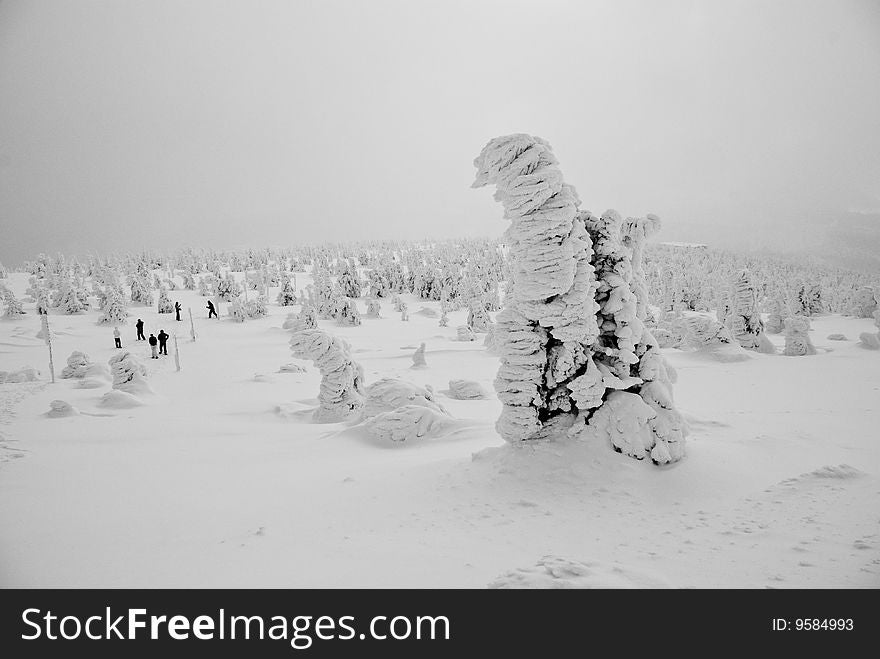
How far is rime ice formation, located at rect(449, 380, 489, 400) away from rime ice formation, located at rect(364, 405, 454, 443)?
5.97 m

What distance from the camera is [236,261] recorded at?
68.6 metres

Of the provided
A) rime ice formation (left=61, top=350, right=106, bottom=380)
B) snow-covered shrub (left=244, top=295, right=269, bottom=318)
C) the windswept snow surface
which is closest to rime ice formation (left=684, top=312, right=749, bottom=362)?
the windswept snow surface

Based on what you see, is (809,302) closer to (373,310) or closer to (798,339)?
(798,339)

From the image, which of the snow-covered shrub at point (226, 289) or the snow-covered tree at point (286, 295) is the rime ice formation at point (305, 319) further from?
the snow-covered shrub at point (226, 289)

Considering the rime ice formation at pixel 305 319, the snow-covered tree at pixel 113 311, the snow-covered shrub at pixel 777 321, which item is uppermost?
the snow-covered tree at pixel 113 311

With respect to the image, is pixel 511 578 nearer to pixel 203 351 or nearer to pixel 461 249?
pixel 203 351

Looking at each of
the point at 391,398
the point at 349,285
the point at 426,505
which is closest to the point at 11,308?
the point at 349,285

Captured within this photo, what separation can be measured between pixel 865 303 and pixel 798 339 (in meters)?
27.5

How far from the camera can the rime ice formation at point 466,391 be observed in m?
16.4

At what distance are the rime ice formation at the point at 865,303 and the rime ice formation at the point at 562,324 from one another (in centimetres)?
4678

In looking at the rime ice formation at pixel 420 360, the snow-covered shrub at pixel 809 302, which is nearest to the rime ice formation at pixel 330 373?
→ the rime ice formation at pixel 420 360

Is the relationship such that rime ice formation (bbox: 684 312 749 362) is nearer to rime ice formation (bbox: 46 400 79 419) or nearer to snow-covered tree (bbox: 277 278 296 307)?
rime ice formation (bbox: 46 400 79 419)
